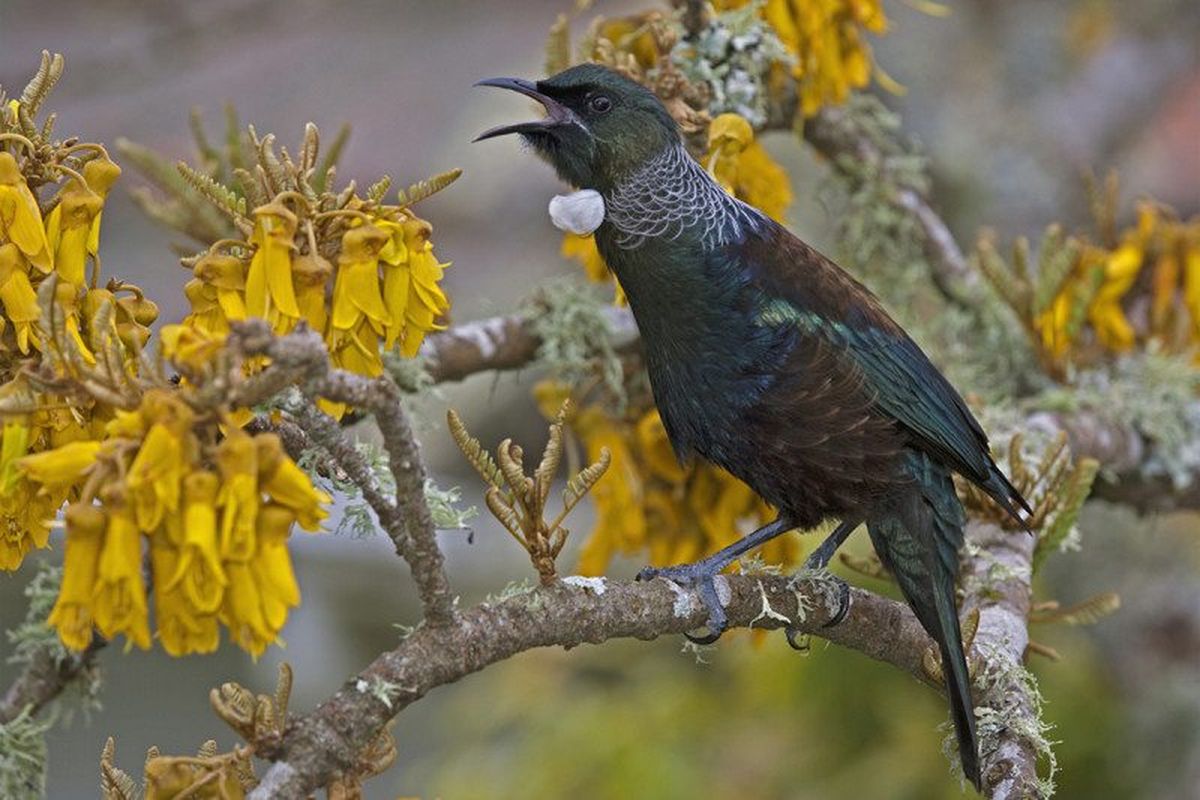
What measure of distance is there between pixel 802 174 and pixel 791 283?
14.2ft

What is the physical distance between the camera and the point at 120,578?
5.06 ft

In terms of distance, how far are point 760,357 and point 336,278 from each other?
0.87 m

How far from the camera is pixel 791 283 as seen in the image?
2664 millimetres

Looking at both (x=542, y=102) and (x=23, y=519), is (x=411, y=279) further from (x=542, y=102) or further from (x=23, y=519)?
(x=542, y=102)

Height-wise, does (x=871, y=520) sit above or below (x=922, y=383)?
below

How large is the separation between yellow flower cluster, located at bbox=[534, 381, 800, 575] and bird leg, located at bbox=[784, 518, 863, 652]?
0.24 m

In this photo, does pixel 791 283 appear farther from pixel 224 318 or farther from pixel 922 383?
pixel 224 318

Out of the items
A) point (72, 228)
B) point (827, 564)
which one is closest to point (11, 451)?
point (72, 228)

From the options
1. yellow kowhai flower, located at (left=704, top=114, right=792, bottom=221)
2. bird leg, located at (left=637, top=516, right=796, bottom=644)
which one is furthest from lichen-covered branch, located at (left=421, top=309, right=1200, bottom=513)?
bird leg, located at (left=637, top=516, right=796, bottom=644)

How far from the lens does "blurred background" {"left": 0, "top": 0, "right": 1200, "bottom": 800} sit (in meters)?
4.73

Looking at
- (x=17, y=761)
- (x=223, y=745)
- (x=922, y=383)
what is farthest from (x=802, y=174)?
(x=17, y=761)

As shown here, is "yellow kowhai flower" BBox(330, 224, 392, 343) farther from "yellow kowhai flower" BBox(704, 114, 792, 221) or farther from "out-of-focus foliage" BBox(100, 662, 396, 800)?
"yellow kowhai flower" BBox(704, 114, 792, 221)

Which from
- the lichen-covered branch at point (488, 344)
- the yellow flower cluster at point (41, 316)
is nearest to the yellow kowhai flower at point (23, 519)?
the yellow flower cluster at point (41, 316)

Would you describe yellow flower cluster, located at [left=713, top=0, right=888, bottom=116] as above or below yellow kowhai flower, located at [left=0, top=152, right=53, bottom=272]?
above
